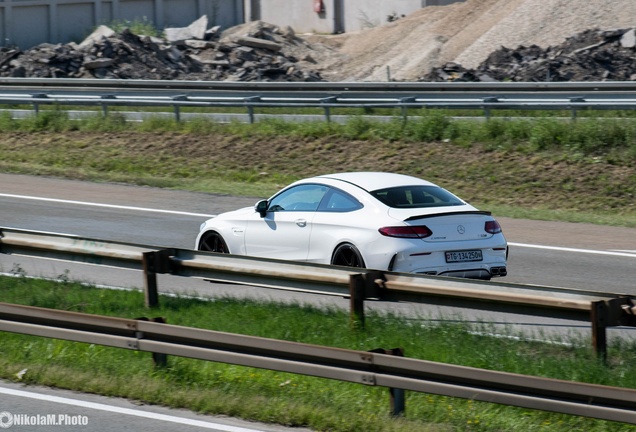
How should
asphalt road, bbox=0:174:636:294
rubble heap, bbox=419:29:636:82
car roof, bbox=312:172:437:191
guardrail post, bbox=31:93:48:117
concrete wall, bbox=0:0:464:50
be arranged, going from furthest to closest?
concrete wall, bbox=0:0:464:50
rubble heap, bbox=419:29:636:82
guardrail post, bbox=31:93:48:117
asphalt road, bbox=0:174:636:294
car roof, bbox=312:172:437:191

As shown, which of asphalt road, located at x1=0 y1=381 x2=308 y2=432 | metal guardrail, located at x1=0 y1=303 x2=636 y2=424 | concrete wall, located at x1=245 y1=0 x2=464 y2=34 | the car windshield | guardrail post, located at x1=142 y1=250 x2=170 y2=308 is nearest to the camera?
metal guardrail, located at x1=0 y1=303 x2=636 y2=424

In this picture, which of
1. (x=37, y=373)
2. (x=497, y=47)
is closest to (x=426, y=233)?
(x=37, y=373)

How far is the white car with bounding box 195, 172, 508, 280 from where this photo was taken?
38.6 ft

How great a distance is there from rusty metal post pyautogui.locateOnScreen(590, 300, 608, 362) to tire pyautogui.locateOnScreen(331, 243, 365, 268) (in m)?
4.04

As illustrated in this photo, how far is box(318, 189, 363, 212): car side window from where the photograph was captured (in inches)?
490

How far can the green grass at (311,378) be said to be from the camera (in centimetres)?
753

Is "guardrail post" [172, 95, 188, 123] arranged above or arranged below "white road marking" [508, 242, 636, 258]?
above

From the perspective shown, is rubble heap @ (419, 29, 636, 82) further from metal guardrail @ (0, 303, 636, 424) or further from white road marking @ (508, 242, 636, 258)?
metal guardrail @ (0, 303, 636, 424)

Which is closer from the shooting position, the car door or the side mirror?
the car door

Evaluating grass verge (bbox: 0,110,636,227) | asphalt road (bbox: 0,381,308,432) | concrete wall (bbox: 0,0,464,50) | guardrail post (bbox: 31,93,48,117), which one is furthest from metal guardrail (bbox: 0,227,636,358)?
concrete wall (bbox: 0,0,464,50)

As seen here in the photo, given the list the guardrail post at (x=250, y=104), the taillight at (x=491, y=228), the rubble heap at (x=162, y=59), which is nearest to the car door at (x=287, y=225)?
the taillight at (x=491, y=228)

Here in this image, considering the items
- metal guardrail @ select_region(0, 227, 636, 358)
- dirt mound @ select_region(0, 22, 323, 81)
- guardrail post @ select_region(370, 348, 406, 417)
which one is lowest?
guardrail post @ select_region(370, 348, 406, 417)

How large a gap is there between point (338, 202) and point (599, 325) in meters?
4.96

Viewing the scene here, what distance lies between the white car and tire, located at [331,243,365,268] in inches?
0.5
